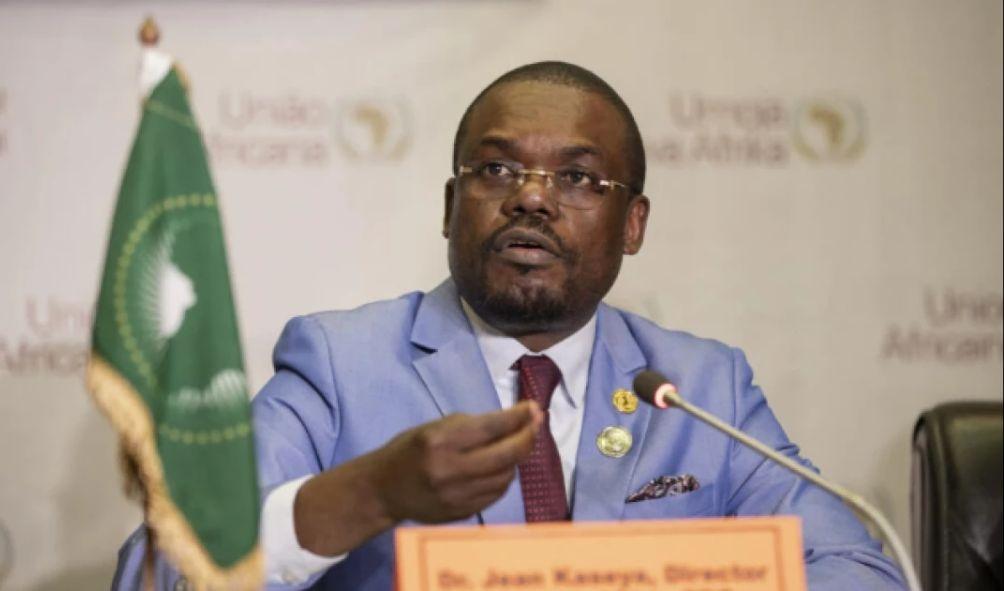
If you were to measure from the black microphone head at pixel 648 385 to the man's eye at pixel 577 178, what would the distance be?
604 mm

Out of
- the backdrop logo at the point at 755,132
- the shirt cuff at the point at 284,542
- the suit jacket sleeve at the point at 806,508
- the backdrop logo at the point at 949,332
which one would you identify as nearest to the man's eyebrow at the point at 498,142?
the suit jacket sleeve at the point at 806,508

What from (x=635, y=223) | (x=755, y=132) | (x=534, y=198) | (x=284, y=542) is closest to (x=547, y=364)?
(x=534, y=198)

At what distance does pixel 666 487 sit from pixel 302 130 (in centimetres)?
138

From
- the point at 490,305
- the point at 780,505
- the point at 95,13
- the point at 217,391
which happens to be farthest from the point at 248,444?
the point at 95,13

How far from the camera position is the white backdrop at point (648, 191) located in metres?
3.11

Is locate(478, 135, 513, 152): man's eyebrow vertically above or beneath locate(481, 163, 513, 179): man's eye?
above

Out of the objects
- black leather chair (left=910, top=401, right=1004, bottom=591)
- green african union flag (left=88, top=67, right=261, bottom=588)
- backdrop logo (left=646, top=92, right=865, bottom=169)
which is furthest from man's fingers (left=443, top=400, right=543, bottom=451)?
backdrop logo (left=646, top=92, right=865, bottom=169)

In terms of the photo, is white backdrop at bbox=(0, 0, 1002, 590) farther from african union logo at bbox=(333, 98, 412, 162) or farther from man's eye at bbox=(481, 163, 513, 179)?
man's eye at bbox=(481, 163, 513, 179)

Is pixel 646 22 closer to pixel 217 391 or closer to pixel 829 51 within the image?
pixel 829 51

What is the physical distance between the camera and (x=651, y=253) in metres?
3.35

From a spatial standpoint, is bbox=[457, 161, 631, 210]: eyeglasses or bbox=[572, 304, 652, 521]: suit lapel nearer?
bbox=[572, 304, 652, 521]: suit lapel

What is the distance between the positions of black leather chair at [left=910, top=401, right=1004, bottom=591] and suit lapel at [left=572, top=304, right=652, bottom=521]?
73 cm

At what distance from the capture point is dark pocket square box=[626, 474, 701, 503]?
2229 mm

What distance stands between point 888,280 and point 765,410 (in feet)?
3.55
